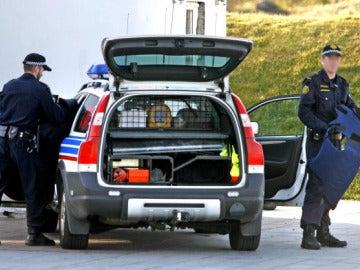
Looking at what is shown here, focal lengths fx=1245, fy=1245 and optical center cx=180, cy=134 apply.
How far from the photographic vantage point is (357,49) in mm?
35969

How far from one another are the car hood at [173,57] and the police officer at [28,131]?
89 centimetres

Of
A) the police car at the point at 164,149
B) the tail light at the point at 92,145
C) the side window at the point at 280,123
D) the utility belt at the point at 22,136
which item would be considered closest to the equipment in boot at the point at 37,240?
the police car at the point at 164,149

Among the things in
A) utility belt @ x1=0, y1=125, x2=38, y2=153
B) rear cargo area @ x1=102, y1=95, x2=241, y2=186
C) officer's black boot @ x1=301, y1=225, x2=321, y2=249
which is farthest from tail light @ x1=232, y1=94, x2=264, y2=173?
utility belt @ x1=0, y1=125, x2=38, y2=153

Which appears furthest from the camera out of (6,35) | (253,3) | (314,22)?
(253,3)

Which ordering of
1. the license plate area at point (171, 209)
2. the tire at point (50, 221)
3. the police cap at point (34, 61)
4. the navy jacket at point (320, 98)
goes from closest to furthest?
the license plate area at point (171, 209) < the navy jacket at point (320, 98) < the police cap at point (34, 61) < the tire at point (50, 221)

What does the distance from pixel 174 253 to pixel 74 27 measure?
4.29 m

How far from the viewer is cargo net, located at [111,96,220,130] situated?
10.8m

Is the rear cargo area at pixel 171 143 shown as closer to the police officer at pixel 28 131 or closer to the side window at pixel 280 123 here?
the police officer at pixel 28 131

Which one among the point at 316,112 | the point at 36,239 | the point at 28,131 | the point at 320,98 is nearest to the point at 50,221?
the point at 36,239

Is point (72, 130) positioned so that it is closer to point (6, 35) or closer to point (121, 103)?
point (121, 103)

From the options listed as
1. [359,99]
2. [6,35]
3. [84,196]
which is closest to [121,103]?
[84,196]

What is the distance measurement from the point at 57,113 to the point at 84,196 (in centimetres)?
120

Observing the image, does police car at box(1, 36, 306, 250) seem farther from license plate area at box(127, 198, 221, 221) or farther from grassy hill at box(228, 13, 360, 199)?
grassy hill at box(228, 13, 360, 199)

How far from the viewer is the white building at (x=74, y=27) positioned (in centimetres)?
1324
